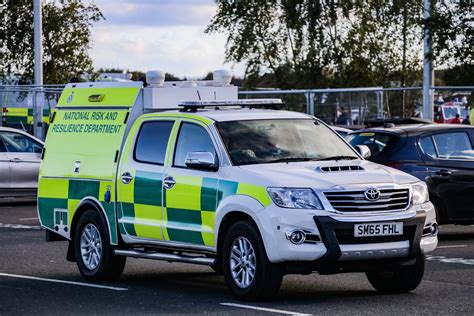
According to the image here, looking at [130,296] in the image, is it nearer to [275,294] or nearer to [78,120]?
[275,294]

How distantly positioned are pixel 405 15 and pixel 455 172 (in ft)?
76.1

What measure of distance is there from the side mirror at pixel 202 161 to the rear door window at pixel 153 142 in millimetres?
720

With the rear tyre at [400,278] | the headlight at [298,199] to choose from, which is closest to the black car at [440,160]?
the rear tyre at [400,278]

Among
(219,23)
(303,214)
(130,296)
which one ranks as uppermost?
(219,23)

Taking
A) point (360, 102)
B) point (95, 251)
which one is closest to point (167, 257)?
point (95, 251)

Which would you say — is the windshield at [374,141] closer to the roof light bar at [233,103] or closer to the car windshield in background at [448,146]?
the car windshield in background at [448,146]

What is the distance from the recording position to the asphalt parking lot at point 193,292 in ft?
37.2

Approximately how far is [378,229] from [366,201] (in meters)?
0.25

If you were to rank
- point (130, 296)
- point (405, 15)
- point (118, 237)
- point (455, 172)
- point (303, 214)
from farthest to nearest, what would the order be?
point (405, 15)
point (455, 172)
point (118, 237)
point (130, 296)
point (303, 214)

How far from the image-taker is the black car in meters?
17.3

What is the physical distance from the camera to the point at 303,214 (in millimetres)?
11227

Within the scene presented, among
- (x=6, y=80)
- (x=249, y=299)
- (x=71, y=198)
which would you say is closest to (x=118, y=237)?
(x=71, y=198)

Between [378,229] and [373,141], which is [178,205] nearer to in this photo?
[378,229]

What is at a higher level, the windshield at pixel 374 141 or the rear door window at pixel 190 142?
the rear door window at pixel 190 142
